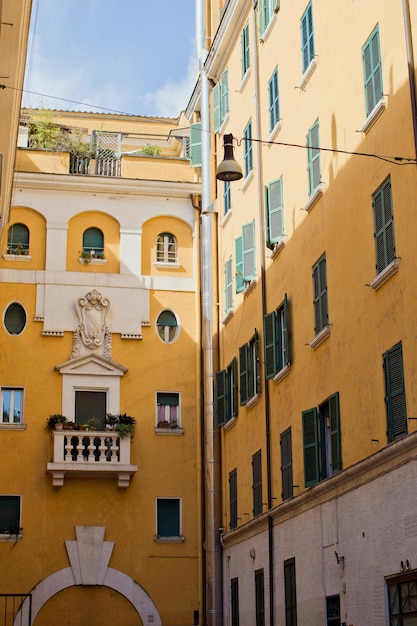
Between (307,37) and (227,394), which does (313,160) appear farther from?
(227,394)

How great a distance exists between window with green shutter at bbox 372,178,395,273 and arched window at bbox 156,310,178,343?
13809mm

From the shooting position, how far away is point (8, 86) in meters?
21.7

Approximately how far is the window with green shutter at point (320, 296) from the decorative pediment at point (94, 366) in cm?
1026

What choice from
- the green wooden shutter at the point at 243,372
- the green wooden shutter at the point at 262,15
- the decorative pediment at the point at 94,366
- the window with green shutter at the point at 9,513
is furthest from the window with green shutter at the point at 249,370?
the green wooden shutter at the point at 262,15

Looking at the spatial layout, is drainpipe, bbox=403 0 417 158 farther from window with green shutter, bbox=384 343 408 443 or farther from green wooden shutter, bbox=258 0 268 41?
green wooden shutter, bbox=258 0 268 41

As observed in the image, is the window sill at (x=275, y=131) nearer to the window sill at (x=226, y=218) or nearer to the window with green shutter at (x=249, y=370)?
the window sill at (x=226, y=218)

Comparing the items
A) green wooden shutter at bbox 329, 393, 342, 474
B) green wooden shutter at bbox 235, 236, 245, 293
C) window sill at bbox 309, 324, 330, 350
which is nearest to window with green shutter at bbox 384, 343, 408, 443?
green wooden shutter at bbox 329, 393, 342, 474

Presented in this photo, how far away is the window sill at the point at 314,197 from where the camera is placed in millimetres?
21344

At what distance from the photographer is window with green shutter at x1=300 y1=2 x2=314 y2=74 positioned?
74.0 feet

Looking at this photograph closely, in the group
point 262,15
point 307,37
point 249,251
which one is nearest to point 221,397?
point 249,251

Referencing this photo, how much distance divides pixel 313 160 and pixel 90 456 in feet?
37.7

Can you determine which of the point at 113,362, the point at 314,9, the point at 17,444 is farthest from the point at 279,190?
the point at 17,444

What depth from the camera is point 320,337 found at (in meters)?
20.8

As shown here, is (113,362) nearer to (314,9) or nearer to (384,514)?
(314,9)
